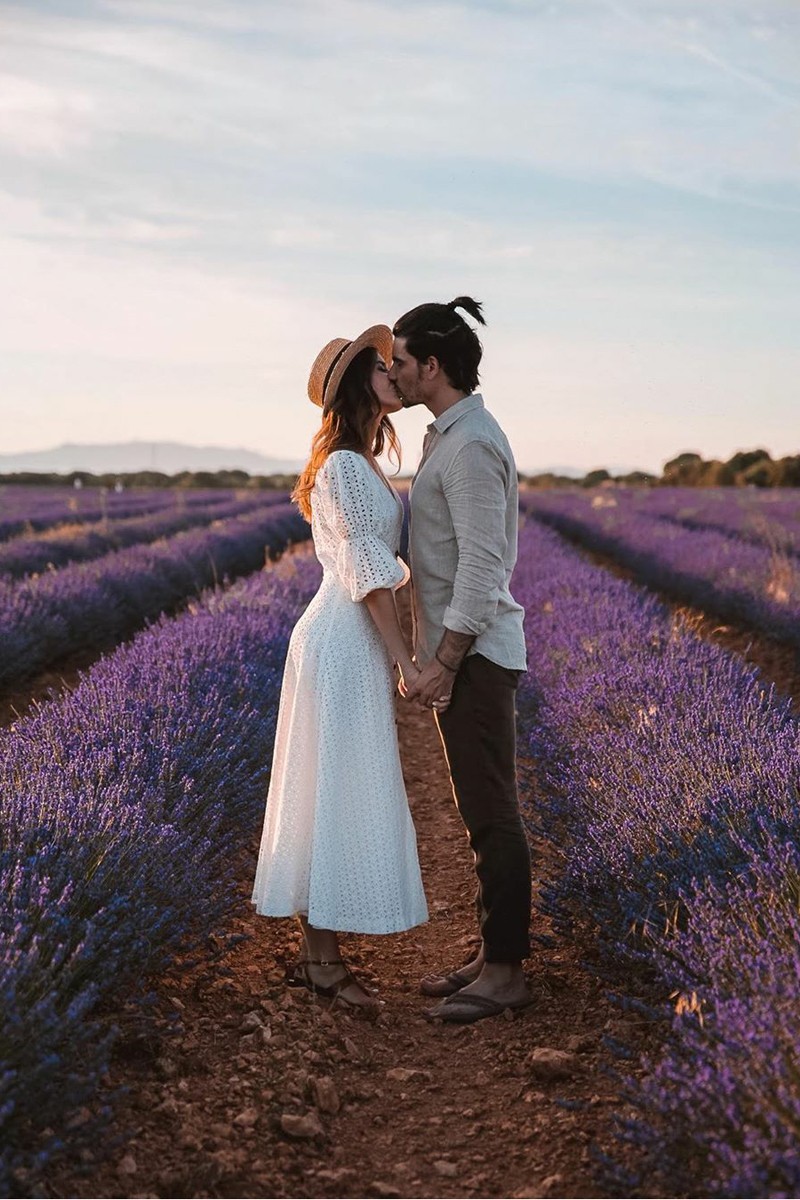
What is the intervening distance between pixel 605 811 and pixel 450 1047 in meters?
0.72

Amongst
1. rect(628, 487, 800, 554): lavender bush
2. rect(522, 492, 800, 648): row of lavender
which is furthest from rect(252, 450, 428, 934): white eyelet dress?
rect(628, 487, 800, 554): lavender bush

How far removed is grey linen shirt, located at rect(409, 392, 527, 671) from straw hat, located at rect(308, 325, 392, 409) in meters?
0.24

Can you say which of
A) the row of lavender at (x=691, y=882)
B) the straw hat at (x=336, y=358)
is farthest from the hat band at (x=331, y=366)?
the row of lavender at (x=691, y=882)

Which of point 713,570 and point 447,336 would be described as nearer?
point 447,336

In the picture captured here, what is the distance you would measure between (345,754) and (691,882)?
2.84 feet

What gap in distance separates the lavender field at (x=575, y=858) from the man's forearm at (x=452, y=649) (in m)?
0.59

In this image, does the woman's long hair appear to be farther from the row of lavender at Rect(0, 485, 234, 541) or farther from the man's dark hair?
the row of lavender at Rect(0, 485, 234, 541)

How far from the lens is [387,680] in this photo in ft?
9.36

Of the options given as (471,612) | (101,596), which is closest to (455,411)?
(471,612)

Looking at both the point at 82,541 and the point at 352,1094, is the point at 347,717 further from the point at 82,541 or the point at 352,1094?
the point at 82,541

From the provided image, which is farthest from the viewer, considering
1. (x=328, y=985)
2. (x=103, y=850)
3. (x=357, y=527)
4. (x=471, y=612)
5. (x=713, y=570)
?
(x=713, y=570)

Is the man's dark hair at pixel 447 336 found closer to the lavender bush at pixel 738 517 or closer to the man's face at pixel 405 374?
the man's face at pixel 405 374

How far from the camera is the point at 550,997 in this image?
2.82 meters

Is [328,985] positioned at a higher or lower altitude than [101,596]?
lower
